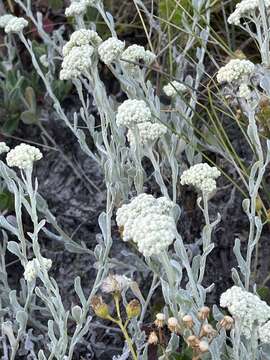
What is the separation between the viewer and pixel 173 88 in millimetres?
1716

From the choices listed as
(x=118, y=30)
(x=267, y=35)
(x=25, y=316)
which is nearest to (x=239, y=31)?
(x=118, y=30)

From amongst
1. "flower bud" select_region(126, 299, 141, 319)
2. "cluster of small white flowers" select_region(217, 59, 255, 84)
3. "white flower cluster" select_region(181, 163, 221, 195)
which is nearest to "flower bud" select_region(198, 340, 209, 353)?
"flower bud" select_region(126, 299, 141, 319)

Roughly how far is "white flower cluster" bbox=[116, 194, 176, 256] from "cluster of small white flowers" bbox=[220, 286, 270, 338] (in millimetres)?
120

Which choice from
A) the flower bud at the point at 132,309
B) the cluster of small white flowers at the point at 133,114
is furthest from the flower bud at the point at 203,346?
the cluster of small white flowers at the point at 133,114

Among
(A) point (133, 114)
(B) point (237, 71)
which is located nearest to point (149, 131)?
(A) point (133, 114)

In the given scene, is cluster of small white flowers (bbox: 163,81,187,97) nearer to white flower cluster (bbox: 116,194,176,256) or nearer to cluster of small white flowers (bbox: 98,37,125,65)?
cluster of small white flowers (bbox: 98,37,125,65)

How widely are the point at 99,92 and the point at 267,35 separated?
0.37 meters

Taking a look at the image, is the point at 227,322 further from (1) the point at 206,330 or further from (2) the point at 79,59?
(2) the point at 79,59

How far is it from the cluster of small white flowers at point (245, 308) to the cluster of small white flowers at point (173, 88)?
72 cm

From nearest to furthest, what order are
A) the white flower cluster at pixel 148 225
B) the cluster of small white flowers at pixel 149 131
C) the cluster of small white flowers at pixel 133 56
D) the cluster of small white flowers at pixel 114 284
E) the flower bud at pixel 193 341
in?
the white flower cluster at pixel 148 225 < the flower bud at pixel 193 341 < the cluster of small white flowers at pixel 114 284 < the cluster of small white flowers at pixel 149 131 < the cluster of small white flowers at pixel 133 56

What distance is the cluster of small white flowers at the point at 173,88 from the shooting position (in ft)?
5.58

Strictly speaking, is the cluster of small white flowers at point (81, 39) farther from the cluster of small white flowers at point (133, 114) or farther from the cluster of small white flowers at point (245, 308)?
the cluster of small white flowers at point (245, 308)

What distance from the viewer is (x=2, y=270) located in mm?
1605

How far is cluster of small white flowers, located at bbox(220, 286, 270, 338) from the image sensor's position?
40.6 inches
